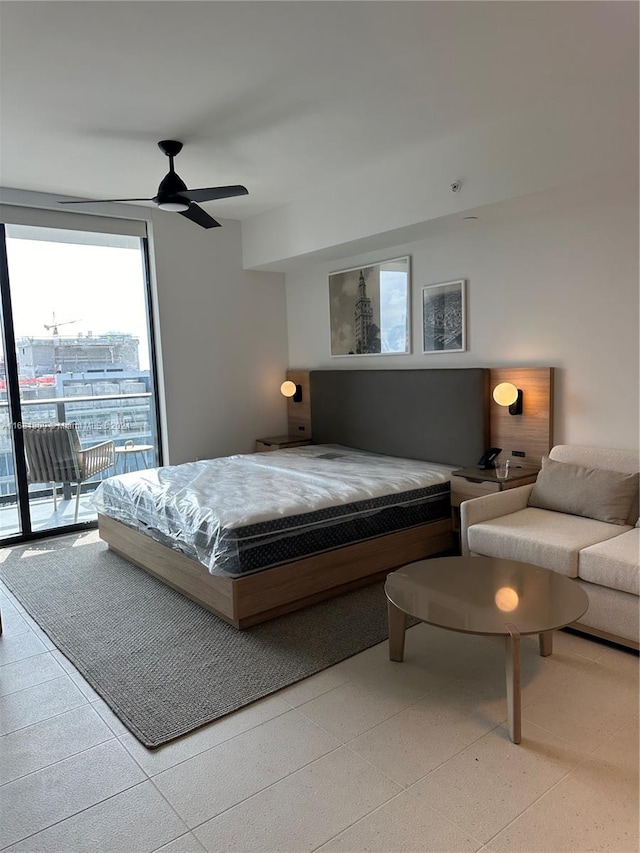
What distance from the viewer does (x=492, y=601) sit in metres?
2.46

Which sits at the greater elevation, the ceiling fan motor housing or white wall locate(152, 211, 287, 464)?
the ceiling fan motor housing

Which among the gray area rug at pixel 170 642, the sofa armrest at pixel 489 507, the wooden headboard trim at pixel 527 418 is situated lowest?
the gray area rug at pixel 170 642

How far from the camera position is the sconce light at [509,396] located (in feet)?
13.1

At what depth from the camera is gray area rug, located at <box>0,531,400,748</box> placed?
2498mm

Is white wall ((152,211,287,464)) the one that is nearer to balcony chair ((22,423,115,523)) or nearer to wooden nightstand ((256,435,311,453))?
wooden nightstand ((256,435,311,453))

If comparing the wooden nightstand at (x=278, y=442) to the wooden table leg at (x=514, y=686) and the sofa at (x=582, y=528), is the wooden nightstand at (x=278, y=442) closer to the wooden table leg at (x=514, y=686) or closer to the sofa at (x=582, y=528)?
the sofa at (x=582, y=528)

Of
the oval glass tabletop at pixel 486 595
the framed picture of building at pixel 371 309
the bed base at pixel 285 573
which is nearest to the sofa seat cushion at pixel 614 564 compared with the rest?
the oval glass tabletop at pixel 486 595

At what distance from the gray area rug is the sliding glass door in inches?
42.0

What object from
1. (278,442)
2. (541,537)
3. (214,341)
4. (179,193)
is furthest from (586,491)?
(214,341)

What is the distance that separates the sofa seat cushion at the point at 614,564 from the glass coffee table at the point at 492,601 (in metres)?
0.22

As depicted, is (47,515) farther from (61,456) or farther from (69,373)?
(69,373)

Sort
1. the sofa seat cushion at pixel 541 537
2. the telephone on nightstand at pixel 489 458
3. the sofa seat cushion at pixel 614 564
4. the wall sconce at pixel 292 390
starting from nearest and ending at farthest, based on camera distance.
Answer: the sofa seat cushion at pixel 614 564, the sofa seat cushion at pixel 541 537, the telephone on nightstand at pixel 489 458, the wall sconce at pixel 292 390

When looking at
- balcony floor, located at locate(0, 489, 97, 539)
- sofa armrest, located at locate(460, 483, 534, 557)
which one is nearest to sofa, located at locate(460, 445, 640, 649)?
sofa armrest, located at locate(460, 483, 534, 557)

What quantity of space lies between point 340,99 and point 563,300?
1.92 m
